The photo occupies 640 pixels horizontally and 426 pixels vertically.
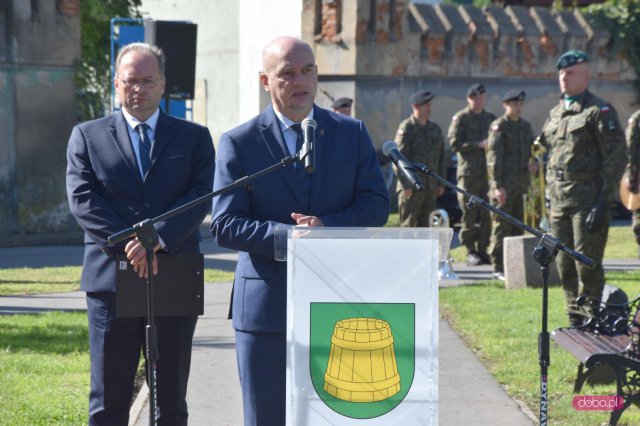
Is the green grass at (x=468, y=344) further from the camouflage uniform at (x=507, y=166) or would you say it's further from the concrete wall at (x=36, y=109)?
the concrete wall at (x=36, y=109)

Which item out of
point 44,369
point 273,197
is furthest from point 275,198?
point 44,369

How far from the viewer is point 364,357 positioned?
4.32 metres

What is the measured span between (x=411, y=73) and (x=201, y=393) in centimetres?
1840

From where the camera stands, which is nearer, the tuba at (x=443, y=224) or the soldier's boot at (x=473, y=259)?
the tuba at (x=443, y=224)

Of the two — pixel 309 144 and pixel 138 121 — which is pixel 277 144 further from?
pixel 138 121

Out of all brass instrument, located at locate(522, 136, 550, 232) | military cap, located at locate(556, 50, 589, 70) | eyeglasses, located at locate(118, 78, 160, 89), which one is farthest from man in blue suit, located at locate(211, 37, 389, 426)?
brass instrument, located at locate(522, 136, 550, 232)

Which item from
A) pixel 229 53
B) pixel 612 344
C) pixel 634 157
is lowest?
pixel 612 344

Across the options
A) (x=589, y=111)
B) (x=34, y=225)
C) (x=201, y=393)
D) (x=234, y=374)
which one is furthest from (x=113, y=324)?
(x=34, y=225)

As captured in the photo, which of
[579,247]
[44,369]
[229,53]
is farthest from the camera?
[229,53]

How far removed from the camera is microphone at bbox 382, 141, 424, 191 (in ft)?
15.0

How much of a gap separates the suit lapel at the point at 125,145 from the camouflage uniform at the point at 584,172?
4.80 m

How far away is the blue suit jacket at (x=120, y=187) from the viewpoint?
5.57 metres

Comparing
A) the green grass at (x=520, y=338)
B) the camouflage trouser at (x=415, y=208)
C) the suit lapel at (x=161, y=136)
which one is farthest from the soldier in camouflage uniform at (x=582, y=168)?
the camouflage trouser at (x=415, y=208)

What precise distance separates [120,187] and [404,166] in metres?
1.56
